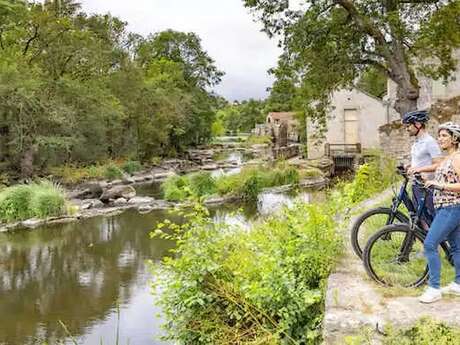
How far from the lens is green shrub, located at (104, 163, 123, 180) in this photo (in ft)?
94.7

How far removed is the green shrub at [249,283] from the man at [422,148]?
1137 mm

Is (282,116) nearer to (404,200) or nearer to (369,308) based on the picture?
(404,200)

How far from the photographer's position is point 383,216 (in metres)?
6.31

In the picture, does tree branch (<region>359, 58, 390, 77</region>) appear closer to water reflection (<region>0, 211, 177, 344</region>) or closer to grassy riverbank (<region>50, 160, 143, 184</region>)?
water reflection (<region>0, 211, 177, 344</region>)

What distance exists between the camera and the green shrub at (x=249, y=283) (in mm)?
5238

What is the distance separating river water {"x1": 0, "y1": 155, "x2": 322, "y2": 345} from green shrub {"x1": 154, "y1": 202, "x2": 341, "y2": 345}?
3.06 feet

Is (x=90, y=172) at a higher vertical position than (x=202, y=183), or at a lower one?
higher

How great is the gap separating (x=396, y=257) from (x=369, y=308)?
3.03ft

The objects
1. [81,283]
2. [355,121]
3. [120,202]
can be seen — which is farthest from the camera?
[355,121]

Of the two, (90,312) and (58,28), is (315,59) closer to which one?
(90,312)

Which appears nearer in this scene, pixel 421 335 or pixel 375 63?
pixel 421 335

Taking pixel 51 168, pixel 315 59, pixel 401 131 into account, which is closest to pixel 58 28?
pixel 51 168

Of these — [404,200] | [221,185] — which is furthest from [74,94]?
[404,200]

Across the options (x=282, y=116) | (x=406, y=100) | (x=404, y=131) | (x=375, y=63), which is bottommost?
(x=404, y=131)
